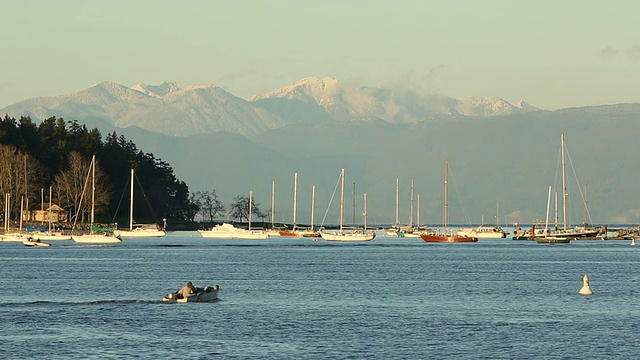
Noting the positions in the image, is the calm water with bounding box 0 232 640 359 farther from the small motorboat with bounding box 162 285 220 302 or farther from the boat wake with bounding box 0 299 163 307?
the small motorboat with bounding box 162 285 220 302

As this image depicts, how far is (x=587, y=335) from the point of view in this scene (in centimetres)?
6856

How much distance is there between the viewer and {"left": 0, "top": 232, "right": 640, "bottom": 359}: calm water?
62969mm

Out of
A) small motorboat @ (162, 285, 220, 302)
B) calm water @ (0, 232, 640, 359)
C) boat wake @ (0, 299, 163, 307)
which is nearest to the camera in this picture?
calm water @ (0, 232, 640, 359)

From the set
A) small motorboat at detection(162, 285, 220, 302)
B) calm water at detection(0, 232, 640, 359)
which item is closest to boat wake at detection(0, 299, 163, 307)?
calm water at detection(0, 232, 640, 359)

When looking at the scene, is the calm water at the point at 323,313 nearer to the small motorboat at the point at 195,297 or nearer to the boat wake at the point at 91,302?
the boat wake at the point at 91,302

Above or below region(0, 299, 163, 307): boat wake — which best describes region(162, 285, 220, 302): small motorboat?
above

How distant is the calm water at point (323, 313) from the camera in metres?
63.0

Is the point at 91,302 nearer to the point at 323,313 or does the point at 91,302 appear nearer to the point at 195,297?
the point at 195,297

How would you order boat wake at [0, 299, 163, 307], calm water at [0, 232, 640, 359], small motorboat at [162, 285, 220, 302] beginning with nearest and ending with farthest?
calm water at [0, 232, 640, 359] < boat wake at [0, 299, 163, 307] < small motorboat at [162, 285, 220, 302]

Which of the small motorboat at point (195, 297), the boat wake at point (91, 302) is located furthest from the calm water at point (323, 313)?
the small motorboat at point (195, 297)

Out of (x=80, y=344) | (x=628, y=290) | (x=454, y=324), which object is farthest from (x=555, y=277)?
(x=80, y=344)

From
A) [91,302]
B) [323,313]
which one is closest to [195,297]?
[91,302]

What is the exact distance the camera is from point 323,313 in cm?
8088

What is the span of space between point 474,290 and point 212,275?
110 feet
